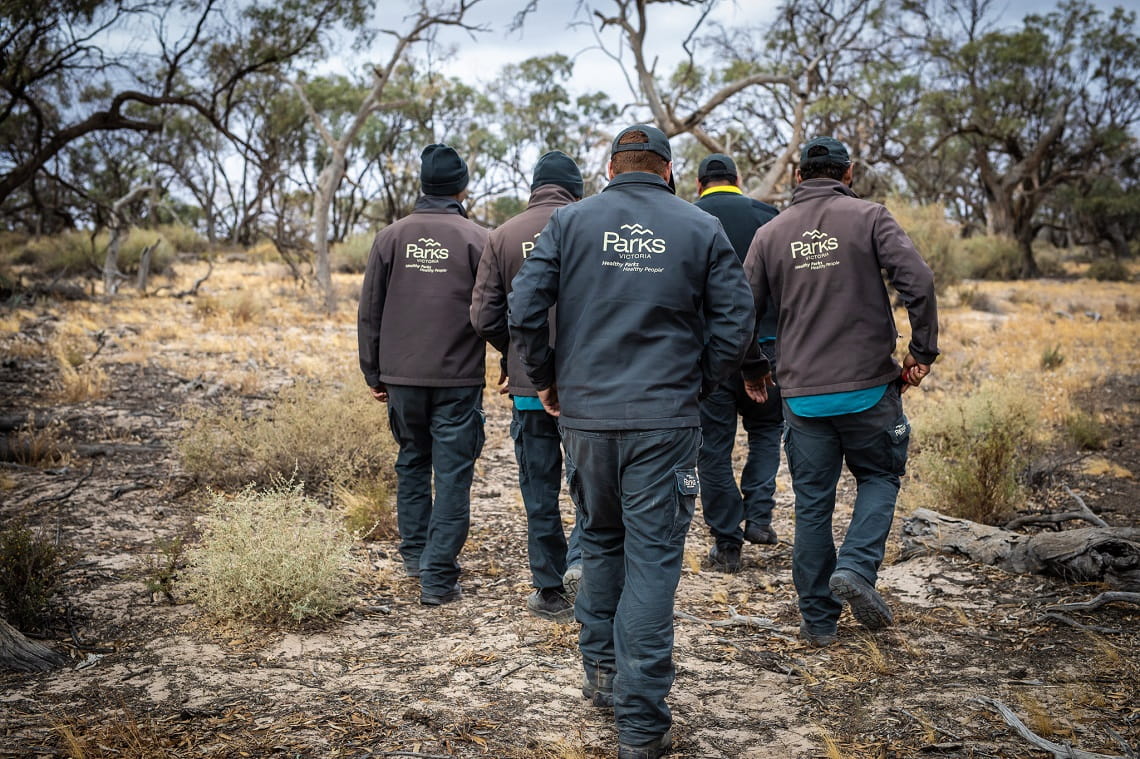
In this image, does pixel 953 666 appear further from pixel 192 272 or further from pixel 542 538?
pixel 192 272

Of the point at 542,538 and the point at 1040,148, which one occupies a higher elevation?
the point at 1040,148

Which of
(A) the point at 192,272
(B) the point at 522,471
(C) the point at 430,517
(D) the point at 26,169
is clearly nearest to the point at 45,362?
(D) the point at 26,169

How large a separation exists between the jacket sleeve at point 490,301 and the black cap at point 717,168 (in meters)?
2.19

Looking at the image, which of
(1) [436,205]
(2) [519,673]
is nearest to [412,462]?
(1) [436,205]

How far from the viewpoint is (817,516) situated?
4.29 m

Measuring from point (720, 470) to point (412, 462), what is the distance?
184 cm

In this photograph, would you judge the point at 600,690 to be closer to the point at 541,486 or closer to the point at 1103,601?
the point at 541,486

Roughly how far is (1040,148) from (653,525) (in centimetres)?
2702

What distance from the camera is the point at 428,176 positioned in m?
5.13

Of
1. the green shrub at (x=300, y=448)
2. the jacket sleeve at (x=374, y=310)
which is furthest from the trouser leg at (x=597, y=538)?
the green shrub at (x=300, y=448)

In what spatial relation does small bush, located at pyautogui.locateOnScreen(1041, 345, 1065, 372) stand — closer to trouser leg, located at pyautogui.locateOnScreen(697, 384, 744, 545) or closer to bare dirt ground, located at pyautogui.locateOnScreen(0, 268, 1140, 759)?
bare dirt ground, located at pyautogui.locateOnScreen(0, 268, 1140, 759)

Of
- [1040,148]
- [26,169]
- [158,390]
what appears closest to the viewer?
[26,169]

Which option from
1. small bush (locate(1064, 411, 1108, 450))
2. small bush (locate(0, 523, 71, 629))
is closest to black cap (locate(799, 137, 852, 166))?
small bush (locate(0, 523, 71, 629))

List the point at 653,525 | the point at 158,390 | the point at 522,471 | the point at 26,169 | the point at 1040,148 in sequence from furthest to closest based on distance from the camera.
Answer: the point at 1040,148 → the point at 158,390 → the point at 26,169 → the point at 522,471 → the point at 653,525
